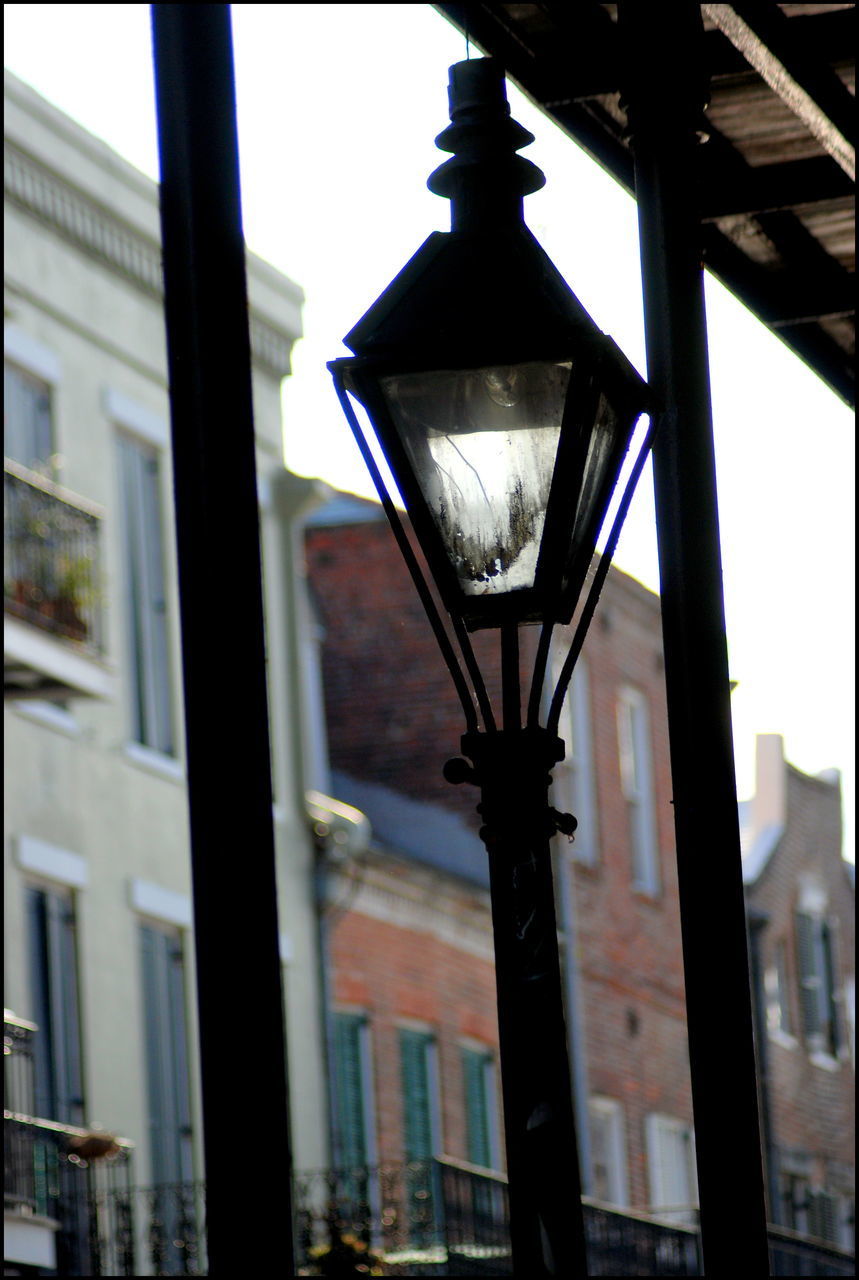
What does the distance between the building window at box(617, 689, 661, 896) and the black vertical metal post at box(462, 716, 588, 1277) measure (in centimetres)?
2664

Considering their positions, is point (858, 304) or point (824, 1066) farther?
point (824, 1066)

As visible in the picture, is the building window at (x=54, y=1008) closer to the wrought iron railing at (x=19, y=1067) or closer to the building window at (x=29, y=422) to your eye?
the wrought iron railing at (x=19, y=1067)

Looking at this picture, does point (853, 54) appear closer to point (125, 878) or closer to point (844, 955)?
point (125, 878)

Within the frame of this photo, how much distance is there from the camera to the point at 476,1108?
1017 inches

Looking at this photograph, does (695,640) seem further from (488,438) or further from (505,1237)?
(505,1237)

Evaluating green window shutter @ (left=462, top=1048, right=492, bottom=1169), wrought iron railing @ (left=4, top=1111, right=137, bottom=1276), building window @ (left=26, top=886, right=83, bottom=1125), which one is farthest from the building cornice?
green window shutter @ (left=462, top=1048, right=492, bottom=1169)

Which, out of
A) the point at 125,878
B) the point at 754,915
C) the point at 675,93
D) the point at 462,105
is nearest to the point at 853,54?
the point at 675,93

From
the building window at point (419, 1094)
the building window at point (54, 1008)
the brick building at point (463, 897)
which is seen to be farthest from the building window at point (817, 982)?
the building window at point (54, 1008)

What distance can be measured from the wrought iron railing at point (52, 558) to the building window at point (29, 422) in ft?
0.94

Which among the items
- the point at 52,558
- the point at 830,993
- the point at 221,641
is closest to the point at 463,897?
the point at 52,558

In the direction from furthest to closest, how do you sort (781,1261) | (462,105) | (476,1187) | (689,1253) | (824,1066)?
(824,1066)
(781,1261)
(689,1253)
(476,1187)
(462,105)

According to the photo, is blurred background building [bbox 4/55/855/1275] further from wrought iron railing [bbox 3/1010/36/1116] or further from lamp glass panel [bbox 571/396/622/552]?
lamp glass panel [bbox 571/396/622/552]

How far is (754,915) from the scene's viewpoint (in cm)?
3256

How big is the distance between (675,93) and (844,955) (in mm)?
32350
